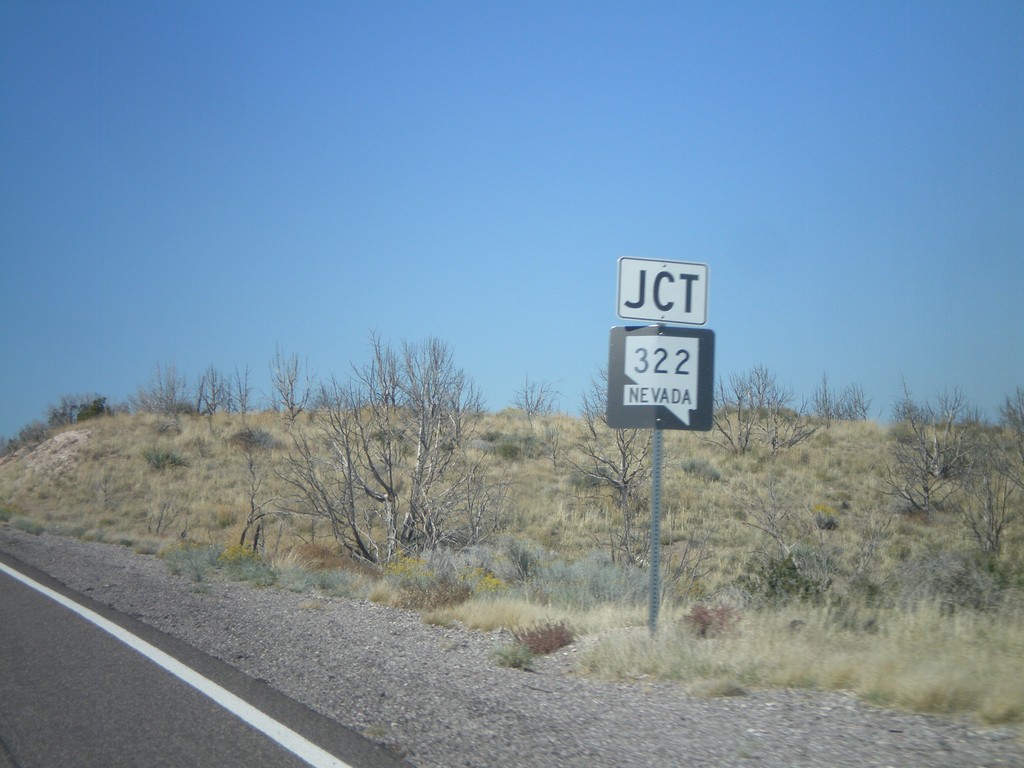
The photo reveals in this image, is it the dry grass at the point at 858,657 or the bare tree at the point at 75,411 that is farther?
the bare tree at the point at 75,411

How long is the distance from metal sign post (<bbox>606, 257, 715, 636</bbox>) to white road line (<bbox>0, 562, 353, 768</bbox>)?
334 centimetres

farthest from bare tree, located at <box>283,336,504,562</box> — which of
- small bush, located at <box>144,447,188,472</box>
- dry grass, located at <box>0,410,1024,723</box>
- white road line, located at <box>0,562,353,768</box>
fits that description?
small bush, located at <box>144,447,188,472</box>

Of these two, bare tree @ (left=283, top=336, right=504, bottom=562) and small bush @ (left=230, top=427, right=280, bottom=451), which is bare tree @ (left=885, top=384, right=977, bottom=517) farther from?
small bush @ (left=230, top=427, right=280, bottom=451)

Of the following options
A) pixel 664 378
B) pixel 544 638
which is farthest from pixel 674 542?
pixel 664 378

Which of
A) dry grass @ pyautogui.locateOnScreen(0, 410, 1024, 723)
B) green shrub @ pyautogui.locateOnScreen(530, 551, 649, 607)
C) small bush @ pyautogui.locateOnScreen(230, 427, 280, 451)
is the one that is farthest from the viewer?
small bush @ pyautogui.locateOnScreen(230, 427, 280, 451)

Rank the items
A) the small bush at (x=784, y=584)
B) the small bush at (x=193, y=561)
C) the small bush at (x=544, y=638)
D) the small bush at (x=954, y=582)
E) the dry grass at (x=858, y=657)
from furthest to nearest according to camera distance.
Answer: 1. the small bush at (x=193, y=561)
2. the small bush at (x=784, y=584)
3. the small bush at (x=954, y=582)
4. the small bush at (x=544, y=638)
5. the dry grass at (x=858, y=657)

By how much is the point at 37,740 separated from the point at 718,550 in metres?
20.1

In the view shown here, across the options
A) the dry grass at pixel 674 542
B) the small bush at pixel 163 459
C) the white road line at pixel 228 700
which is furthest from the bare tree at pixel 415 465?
the small bush at pixel 163 459

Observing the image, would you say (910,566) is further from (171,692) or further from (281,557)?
(281,557)

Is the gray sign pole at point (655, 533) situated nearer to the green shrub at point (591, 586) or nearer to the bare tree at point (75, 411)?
the green shrub at point (591, 586)

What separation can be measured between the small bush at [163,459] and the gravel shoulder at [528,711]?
30.2 meters

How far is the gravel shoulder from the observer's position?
4777 mm

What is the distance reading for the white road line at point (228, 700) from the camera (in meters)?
4.88

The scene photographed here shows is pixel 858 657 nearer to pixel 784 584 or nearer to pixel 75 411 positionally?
pixel 784 584
